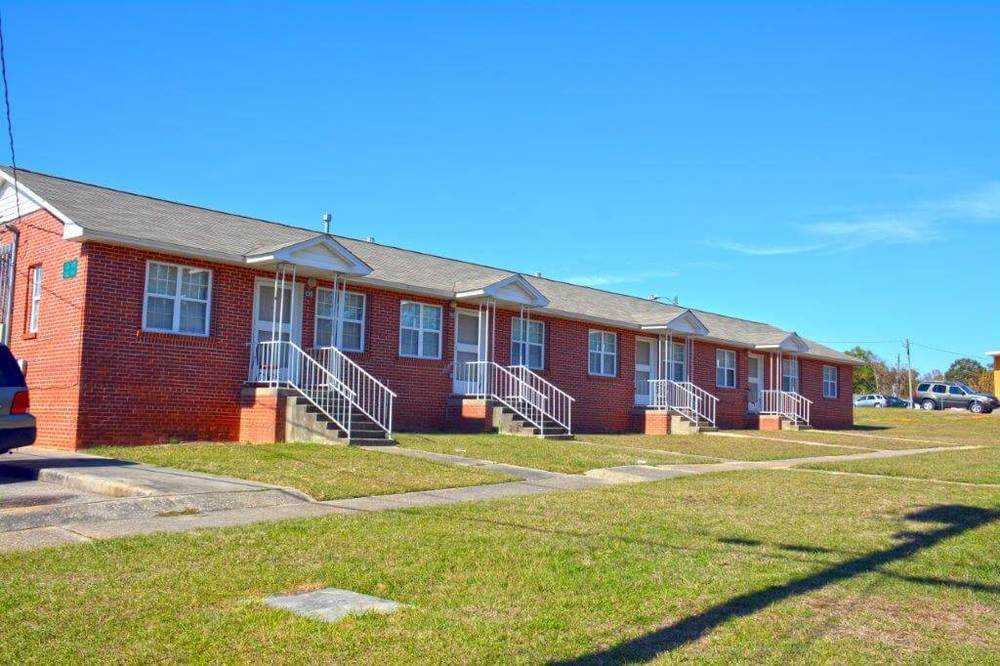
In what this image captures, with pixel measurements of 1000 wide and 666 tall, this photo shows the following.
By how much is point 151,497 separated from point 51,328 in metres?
8.58

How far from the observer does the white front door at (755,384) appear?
32.9 meters

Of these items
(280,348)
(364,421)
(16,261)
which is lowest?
(364,421)

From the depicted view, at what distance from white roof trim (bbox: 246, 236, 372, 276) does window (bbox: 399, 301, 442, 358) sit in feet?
9.02

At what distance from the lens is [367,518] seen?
27.9ft

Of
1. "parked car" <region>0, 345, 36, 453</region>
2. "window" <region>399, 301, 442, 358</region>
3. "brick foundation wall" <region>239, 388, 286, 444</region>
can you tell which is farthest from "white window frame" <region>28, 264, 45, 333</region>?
"window" <region>399, 301, 442, 358</region>

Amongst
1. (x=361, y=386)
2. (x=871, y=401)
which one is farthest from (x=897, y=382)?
(x=361, y=386)

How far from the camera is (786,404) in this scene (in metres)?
32.9

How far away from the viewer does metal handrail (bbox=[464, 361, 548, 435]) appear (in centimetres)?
2120

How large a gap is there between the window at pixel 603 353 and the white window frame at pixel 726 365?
6.04 metres

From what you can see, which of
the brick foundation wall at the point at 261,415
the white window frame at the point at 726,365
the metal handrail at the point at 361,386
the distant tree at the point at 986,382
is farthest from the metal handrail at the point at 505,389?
the distant tree at the point at 986,382

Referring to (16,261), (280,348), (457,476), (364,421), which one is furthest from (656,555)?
(16,261)

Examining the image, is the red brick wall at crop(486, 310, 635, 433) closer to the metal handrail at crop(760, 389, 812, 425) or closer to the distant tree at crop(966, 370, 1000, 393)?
the metal handrail at crop(760, 389, 812, 425)

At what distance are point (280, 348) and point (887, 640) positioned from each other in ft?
45.1

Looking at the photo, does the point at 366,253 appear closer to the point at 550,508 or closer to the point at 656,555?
the point at 550,508
